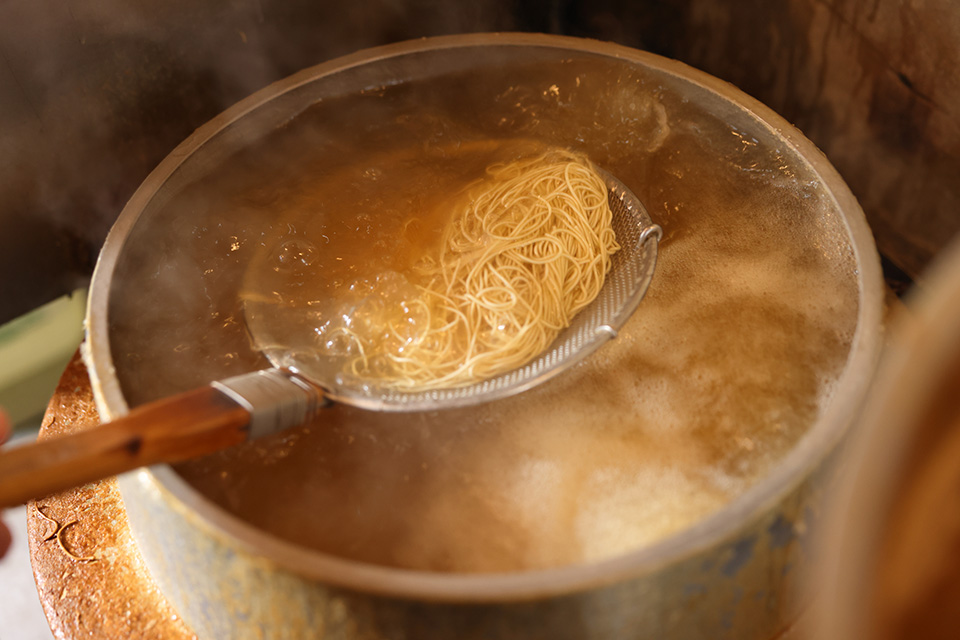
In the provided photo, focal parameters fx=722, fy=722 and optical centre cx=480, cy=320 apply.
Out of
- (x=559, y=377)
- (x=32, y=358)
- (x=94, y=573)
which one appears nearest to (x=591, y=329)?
(x=559, y=377)

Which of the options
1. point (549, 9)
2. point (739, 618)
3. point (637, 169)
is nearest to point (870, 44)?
point (637, 169)

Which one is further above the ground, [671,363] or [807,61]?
[807,61]

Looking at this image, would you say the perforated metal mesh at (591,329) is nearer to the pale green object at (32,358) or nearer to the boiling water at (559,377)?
the boiling water at (559,377)

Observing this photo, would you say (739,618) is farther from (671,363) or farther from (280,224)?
(280,224)

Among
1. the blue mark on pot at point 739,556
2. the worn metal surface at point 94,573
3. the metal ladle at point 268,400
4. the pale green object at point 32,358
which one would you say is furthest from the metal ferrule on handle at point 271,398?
the pale green object at point 32,358

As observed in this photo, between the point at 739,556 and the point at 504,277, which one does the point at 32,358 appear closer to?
the point at 504,277

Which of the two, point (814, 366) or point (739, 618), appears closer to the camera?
point (739, 618)

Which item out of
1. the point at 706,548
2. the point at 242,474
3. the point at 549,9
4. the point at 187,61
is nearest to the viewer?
the point at 706,548
